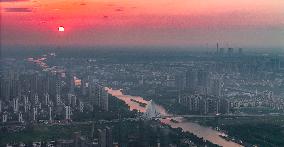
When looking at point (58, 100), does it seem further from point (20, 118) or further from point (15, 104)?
point (20, 118)

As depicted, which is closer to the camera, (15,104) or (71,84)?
(15,104)

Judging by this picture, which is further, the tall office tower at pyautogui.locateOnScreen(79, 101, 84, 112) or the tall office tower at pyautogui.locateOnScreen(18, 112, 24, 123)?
the tall office tower at pyautogui.locateOnScreen(79, 101, 84, 112)

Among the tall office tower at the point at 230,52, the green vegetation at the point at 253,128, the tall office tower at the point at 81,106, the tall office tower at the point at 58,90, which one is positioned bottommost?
the green vegetation at the point at 253,128

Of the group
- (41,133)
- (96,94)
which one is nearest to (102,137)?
(41,133)

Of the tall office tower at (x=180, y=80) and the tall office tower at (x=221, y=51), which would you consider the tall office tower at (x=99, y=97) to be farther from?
the tall office tower at (x=221, y=51)

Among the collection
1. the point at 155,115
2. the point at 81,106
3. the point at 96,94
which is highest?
the point at 96,94

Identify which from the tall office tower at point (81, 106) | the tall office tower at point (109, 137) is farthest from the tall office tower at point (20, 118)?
the tall office tower at point (109, 137)

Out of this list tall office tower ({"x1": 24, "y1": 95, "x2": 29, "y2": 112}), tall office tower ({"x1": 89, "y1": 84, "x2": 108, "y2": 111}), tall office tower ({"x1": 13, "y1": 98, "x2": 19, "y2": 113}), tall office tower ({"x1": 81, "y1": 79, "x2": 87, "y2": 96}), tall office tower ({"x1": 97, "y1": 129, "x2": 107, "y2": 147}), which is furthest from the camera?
tall office tower ({"x1": 81, "y1": 79, "x2": 87, "y2": 96})

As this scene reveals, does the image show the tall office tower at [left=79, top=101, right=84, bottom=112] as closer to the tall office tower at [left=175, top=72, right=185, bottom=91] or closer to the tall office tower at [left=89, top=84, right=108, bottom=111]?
the tall office tower at [left=89, top=84, right=108, bottom=111]

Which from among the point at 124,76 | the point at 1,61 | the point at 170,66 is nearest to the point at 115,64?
the point at 124,76

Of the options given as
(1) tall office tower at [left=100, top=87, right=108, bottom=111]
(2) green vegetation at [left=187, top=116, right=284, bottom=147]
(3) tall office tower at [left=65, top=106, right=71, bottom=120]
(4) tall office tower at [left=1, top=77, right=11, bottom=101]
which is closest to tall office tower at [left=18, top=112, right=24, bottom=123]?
(4) tall office tower at [left=1, top=77, right=11, bottom=101]
